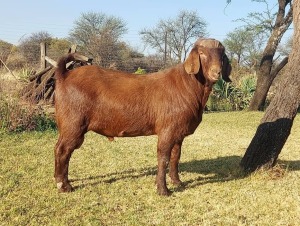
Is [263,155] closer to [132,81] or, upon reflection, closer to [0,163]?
[132,81]

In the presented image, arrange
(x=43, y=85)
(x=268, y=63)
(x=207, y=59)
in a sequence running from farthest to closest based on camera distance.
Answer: (x=268, y=63)
(x=43, y=85)
(x=207, y=59)

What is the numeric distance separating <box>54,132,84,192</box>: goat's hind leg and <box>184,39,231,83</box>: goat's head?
173 cm

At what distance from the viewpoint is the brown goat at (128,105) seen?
4.73 metres

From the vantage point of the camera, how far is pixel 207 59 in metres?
4.51

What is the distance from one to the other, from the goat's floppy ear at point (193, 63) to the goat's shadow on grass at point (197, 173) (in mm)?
1731

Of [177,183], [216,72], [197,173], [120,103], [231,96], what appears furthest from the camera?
[231,96]

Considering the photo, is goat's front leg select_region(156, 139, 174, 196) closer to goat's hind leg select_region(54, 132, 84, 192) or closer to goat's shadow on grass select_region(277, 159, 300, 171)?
goat's hind leg select_region(54, 132, 84, 192)

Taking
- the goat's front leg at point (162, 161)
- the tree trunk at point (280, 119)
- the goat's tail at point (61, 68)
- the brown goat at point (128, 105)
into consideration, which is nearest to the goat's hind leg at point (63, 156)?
the brown goat at point (128, 105)

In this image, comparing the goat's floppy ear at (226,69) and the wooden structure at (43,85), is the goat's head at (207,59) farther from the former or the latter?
the wooden structure at (43,85)

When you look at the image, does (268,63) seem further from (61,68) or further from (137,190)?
(61,68)

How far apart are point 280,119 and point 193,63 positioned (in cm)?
213

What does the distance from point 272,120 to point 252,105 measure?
35.9ft

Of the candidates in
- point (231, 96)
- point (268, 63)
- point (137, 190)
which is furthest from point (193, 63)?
point (231, 96)

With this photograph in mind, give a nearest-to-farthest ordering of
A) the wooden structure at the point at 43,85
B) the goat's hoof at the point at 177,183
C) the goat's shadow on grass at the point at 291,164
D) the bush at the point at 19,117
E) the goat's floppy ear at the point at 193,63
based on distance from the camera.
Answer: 1. the goat's floppy ear at the point at 193,63
2. the goat's hoof at the point at 177,183
3. the goat's shadow on grass at the point at 291,164
4. the bush at the point at 19,117
5. the wooden structure at the point at 43,85
